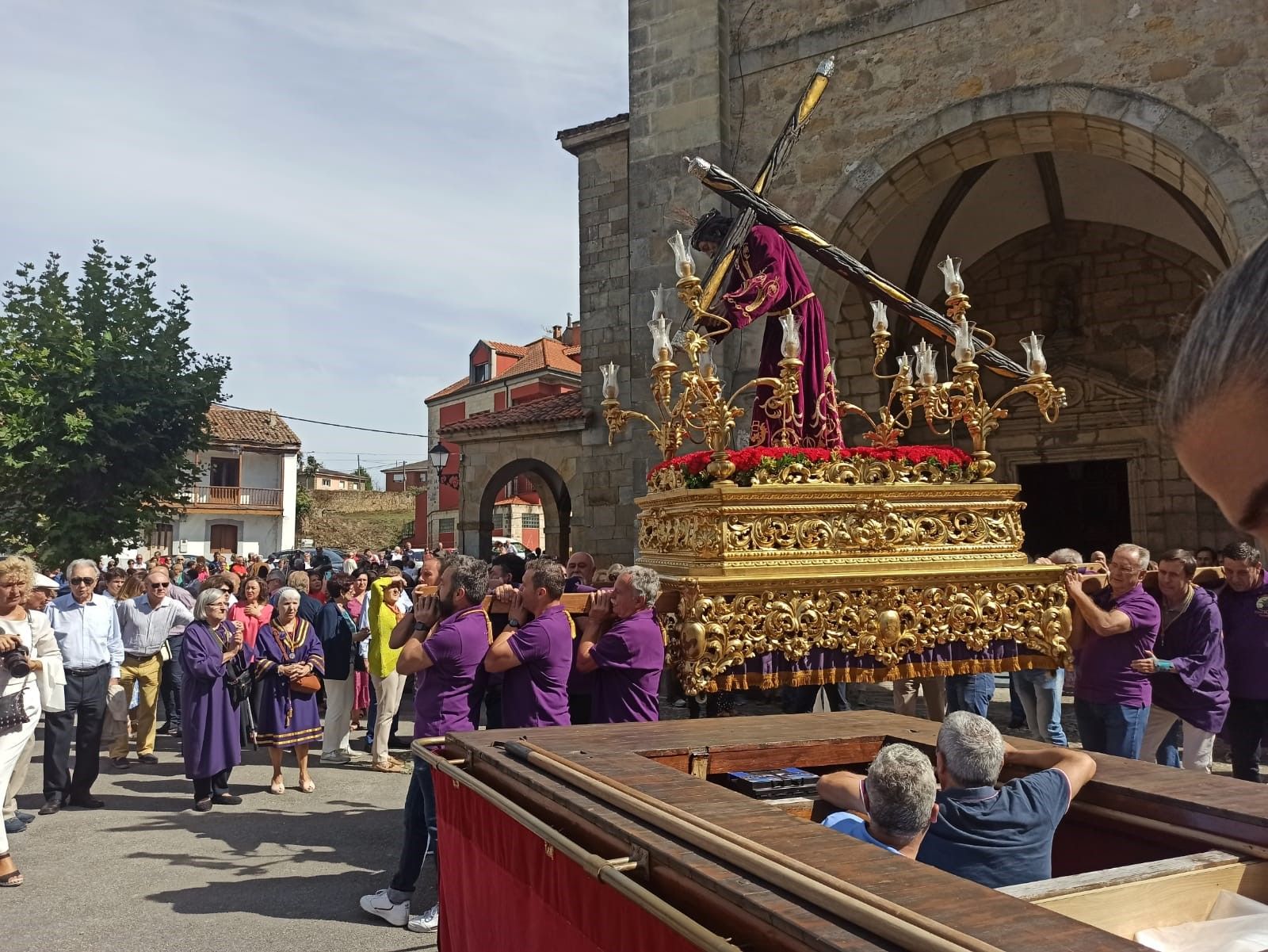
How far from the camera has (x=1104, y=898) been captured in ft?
6.46

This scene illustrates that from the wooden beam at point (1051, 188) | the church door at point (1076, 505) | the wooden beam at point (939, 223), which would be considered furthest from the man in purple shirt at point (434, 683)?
the church door at point (1076, 505)

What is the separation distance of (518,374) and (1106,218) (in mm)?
24118

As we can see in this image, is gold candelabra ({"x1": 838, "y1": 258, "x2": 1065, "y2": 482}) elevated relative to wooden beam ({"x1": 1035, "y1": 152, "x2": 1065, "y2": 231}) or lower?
lower

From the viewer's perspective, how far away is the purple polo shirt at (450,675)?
15.6 ft

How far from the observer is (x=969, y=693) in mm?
6344

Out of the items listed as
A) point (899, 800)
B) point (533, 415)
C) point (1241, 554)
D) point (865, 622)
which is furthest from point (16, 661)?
point (533, 415)

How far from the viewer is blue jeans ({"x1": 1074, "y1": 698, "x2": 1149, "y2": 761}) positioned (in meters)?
5.29

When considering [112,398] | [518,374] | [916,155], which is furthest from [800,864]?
[518,374]

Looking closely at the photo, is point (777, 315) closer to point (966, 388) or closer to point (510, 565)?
point (966, 388)

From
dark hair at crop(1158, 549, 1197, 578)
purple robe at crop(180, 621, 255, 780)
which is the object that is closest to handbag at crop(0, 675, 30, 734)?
purple robe at crop(180, 621, 255, 780)

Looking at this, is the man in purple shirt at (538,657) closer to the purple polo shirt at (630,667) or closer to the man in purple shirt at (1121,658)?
the purple polo shirt at (630,667)

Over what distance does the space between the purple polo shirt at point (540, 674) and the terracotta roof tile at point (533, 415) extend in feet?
29.6

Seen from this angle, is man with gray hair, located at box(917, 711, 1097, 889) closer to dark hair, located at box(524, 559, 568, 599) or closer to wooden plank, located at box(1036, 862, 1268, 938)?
wooden plank, located at box(1036, 862, 1268, 938)

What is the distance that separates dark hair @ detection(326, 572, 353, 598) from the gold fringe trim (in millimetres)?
4723
